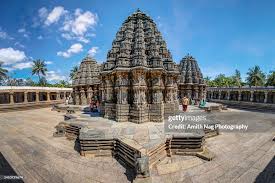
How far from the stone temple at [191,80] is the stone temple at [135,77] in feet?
33.6

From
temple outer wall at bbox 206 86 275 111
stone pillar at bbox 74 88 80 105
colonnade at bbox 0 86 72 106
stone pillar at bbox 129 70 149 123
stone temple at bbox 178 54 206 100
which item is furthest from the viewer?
colonnade at bbox 0 86 72 106

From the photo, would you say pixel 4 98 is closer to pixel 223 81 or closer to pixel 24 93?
pixel 24 93

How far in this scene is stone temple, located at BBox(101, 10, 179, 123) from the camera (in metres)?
11.2

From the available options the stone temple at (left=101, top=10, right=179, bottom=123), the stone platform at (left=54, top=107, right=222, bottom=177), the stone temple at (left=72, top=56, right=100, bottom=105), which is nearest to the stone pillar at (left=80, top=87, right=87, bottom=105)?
the stone temple at (left=72, top=56, right=100, bottom=105)

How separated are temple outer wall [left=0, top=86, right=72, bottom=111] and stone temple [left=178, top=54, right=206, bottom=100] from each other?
28.9 metres

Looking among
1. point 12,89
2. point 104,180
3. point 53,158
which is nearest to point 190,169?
point 104,180

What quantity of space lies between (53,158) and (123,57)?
25.0ft

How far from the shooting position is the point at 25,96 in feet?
109

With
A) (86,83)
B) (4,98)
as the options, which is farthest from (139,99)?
(4,98)

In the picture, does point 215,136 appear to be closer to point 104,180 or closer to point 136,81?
point 136,81

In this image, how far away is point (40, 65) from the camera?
5184cm

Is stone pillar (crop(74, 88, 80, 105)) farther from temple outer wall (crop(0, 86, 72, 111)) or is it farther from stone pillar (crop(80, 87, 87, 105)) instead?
temple outer wall (crop(0, 86, 72, 111))

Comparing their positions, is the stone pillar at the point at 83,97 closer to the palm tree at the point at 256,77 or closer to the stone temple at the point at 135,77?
the stone temple at the point at 135,77

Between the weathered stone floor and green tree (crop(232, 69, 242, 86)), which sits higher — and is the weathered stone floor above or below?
below
